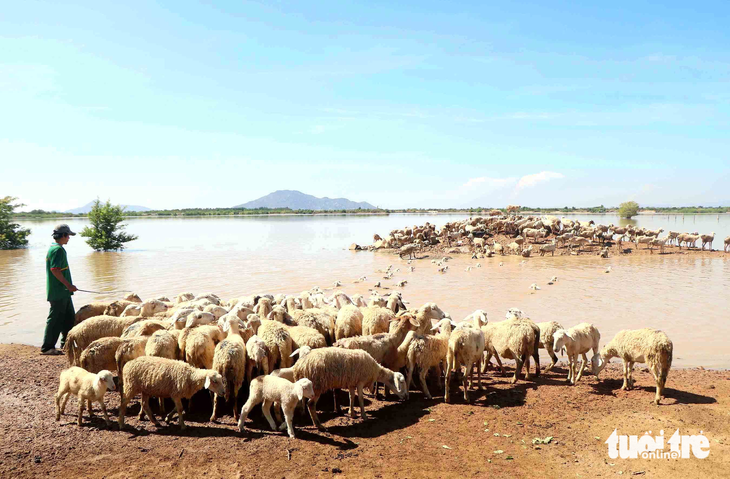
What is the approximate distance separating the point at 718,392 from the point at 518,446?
4.33 meters

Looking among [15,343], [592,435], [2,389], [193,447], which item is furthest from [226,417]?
[15,343]

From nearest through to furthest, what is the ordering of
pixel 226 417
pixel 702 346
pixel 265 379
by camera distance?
1. pixel 265 379
2. pixel 226 417
3. pixel 702 346

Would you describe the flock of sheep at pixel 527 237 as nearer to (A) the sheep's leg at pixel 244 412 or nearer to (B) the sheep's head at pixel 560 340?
(B) the sheep's head at pixel 560 340

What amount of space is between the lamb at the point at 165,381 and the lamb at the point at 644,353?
6.67 metres

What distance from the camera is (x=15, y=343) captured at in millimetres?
10820

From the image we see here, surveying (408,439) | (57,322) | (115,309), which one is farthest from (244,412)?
(57,322)

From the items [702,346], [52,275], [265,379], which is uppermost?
[52,275]

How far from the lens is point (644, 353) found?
7.02 metres

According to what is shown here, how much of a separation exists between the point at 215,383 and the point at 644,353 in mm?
6879

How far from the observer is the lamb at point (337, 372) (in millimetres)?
6152

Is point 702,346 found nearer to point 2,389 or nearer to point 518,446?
point 518,446

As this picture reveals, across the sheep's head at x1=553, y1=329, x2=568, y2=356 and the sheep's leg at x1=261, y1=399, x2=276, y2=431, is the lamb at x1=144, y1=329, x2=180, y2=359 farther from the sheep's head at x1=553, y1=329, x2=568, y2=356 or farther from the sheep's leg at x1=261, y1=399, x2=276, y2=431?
the sheep's head at x1=553, y1=329, x2=568, y2=356

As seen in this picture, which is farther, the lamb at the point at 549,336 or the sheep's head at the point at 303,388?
the lamb at the point at 549,336

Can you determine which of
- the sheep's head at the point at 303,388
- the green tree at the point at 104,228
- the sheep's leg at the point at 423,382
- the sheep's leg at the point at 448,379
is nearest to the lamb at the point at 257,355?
the sheep's head at the point at 303,388
